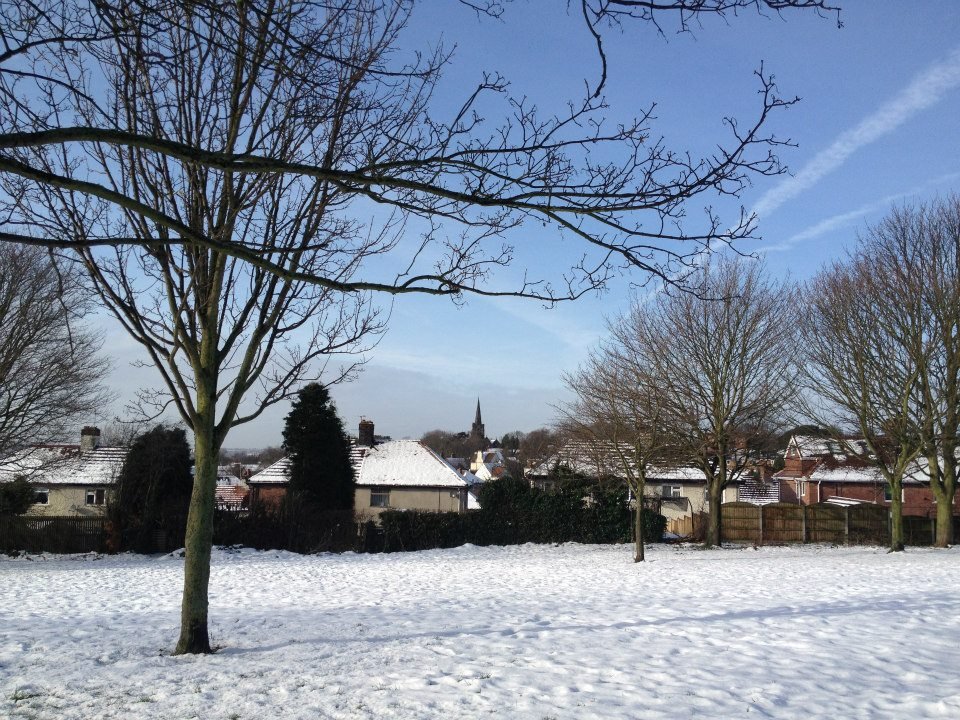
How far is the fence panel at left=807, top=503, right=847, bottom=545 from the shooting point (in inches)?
1024

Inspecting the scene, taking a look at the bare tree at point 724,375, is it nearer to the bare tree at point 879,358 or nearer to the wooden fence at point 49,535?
the bare tree at point 879,358

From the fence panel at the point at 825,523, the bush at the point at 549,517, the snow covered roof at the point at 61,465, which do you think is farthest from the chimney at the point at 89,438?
the fence panel at the point at 825,523

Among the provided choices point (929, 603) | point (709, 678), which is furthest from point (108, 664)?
point (929, 603)

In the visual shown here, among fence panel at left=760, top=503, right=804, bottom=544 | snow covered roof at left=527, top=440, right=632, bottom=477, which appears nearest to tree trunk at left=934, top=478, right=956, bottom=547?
fence panel at left=760, top=503, right=804, bottom=544

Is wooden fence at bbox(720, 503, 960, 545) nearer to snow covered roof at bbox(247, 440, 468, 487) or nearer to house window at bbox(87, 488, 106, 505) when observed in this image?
snow covered roof at bbox(247, 440, 468, 487)

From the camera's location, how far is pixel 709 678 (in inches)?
248

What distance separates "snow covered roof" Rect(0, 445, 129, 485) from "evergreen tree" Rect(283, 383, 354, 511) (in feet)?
18.4

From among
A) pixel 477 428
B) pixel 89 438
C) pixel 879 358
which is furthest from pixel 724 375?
pixel 477 428

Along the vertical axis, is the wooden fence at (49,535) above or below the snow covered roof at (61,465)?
below

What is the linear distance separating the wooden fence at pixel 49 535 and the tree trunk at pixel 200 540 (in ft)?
56.3

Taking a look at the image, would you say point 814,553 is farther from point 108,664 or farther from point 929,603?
point 108,664

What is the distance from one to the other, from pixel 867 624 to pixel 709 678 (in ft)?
11.8

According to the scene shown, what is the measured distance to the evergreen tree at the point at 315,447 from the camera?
27.6 metres

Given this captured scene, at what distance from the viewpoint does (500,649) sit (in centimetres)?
738
